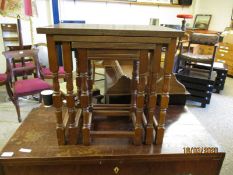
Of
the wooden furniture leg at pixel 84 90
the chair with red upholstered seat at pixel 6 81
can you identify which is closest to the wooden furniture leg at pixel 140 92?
the wooden furniture leg at pixel 84 90

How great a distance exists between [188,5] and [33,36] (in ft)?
13.5

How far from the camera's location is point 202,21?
5.48m

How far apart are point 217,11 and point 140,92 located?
539 cm

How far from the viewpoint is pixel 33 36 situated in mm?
4395

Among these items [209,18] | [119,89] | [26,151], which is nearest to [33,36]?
[119,89]

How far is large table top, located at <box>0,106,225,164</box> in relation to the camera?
1041 mm

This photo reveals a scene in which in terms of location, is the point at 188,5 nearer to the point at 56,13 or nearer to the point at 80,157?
the point at 56,13

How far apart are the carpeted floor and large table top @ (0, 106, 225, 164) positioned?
86cm

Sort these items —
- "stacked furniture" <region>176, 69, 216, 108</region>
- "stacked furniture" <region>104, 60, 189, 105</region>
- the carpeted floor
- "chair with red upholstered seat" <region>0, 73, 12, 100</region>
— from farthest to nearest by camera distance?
"stacked furniture" <region>176, 69, 216, 108</region> → "chair with red upholstered seat" <region>0, 73, 12, 100</region> → the carpeted floor → "stacked furniture" <region>104, 60, 189, 105</region>

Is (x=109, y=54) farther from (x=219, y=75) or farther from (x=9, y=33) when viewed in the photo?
(x=9, y=33)

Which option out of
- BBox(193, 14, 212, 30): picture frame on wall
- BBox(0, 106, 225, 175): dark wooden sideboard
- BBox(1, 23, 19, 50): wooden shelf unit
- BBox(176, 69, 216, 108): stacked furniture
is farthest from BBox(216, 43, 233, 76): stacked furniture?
BBox(1, 23, 19, 50): wooden shelf unit

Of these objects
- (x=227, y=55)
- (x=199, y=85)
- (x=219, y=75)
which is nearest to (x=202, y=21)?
(x=227, y=55)

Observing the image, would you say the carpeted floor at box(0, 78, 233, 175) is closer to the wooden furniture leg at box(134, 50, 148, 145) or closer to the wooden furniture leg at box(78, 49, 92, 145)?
the wooden furniture leg at box(134, 50, 148, 145)

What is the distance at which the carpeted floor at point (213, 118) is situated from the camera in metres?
2.17
